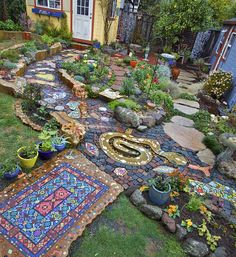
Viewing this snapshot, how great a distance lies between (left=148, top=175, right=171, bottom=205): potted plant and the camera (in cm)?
290

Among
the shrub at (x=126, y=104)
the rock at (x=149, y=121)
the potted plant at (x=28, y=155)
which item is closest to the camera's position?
the potted plant at (x=28, y=155)

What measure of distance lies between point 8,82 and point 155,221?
4663 millimetres

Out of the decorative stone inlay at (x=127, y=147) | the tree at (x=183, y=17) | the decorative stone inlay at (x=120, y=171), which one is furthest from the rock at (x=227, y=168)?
the tree at (x=183, y=17)

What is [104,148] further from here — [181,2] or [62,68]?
[181,2]

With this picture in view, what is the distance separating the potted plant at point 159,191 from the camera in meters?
2.90

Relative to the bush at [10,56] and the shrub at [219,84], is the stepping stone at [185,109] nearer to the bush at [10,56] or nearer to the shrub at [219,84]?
the shrub at [219,84]

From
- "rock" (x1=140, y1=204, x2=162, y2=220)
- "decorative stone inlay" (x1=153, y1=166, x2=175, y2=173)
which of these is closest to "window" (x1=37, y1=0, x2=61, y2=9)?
"decorative stone inlay" (x1=153, y1=166, x2=175, y2=173)

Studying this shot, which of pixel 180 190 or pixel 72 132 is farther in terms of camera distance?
pixel 72 132

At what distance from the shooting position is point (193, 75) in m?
10.6

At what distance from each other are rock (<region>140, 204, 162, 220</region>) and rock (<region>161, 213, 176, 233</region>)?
2.7 inches

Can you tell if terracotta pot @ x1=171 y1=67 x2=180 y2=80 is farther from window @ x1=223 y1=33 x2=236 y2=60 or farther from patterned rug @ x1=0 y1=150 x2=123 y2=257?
patterned rug @ x1=0 y1=150 x2=123 y2=257

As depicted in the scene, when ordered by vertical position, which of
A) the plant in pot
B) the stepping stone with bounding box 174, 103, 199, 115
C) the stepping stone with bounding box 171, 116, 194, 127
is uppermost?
the plant in pot

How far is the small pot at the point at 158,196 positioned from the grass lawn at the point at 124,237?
29cm

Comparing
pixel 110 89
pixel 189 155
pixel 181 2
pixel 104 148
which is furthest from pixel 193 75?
pixel 104 148
